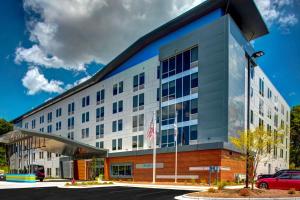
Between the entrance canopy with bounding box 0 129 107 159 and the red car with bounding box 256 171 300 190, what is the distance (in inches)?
1230

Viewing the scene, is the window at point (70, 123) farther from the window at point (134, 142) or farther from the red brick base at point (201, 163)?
the red brick base at point (201, 163)

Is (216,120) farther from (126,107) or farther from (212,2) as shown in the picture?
(126,107)

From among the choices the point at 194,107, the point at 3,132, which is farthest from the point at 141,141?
the point at 3,132

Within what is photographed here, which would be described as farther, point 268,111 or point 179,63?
point 268,111

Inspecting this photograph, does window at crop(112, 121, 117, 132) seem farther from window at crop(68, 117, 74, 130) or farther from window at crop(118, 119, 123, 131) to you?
window at crop(68, 117, 74, 130)

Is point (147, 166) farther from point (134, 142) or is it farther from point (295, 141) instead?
point (295, 141)

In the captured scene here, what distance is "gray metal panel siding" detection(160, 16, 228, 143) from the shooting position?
126ft

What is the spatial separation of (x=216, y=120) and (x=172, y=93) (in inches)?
321

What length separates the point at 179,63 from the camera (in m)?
44.8

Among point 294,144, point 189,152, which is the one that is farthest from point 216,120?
point 294,144

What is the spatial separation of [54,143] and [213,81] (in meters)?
27.2

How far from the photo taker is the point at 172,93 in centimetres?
4481

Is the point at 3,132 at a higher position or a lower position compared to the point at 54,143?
lower

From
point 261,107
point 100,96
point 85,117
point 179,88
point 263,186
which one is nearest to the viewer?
point 263,186
